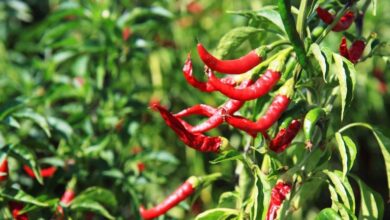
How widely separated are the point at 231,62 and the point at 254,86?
0.06 m

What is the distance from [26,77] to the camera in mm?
2221

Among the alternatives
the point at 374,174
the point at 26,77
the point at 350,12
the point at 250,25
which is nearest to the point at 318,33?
the point at 350,12

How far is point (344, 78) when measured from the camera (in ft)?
3.83

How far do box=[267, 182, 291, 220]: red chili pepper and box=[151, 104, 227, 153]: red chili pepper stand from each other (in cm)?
14

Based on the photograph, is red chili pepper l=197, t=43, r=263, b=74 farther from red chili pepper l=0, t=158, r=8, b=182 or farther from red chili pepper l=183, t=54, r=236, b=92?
red chili pepper l=0, t=158, r=8, b=182

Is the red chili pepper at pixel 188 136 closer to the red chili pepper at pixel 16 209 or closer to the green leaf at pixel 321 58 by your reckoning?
the green leaf at pixel 321 58

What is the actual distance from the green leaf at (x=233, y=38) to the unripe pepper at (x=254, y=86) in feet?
0.74

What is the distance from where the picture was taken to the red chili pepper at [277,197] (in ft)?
4.13

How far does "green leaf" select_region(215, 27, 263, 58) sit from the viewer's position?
55.5 inches

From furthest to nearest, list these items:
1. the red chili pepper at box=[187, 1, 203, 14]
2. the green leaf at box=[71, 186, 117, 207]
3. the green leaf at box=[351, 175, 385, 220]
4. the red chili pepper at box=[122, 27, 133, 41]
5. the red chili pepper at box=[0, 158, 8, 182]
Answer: the red chili pepper at box=[187, 1, 203, 14], the red chili pepper at box=[122, 27, 133, 41], the green leaf at box=[71, 186, 117, 207], the red chili pepper at box=[0, 158, 8, 182], the green leaf at box=[351, 175, 385, 220]

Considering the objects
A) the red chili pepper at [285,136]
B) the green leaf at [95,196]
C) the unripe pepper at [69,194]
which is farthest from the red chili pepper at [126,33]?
the red chili pepper at [285,136]

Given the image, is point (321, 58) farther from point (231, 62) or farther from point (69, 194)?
point (69, 194)

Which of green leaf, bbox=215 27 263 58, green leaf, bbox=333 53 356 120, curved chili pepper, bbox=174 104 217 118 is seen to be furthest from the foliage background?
green leaf, bbox=333 53 356 120

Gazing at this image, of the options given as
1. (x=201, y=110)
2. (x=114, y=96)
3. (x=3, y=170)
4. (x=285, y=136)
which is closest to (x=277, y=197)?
(x=285, y=136)
